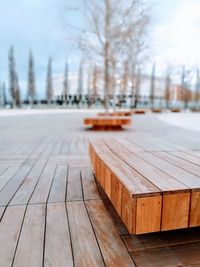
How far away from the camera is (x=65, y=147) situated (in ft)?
12.4

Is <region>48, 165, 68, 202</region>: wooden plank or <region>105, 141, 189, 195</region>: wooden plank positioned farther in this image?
<region>48, 165, 68, 202</region>: wooden plank

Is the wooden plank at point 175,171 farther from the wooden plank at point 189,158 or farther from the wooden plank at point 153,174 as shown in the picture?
the wooden plank at point 189,158

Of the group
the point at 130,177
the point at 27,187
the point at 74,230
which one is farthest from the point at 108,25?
the point at 74,230

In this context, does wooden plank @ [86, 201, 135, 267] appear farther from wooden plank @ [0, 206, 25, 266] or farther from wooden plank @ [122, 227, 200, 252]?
wooden plank @ [0, 206, 25, 266]

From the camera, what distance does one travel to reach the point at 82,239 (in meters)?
1.24

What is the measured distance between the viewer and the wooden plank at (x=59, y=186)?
1770 mm

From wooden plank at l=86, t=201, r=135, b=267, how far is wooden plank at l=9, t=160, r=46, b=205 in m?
0.52

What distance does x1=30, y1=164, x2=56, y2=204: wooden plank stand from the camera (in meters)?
1.74

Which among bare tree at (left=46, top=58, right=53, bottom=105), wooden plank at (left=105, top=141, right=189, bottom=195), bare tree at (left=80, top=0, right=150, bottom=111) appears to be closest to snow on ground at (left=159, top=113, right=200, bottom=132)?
bare tree at (left=80, top=0, right=150, bottom=111)

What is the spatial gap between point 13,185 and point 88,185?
68 centimetres

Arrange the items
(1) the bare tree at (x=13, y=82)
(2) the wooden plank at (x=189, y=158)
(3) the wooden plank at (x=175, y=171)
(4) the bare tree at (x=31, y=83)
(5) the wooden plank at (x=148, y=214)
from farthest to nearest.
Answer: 1. (4) the bare tree at (x=31, y=83)
2. (1) the bare tree at (x=13, y=82)
3. (2) the wooden plank at (x=189, y=158)
4. (3) the wooden plank at (x=175, y=171)
5. (5) the wooden plank at (x=148, y=214)

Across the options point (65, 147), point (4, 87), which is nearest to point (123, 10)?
point (65, 147)

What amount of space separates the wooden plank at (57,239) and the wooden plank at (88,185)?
11.3 inches

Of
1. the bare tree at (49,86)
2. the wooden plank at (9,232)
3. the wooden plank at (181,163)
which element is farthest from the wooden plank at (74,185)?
the bare tree at (49,86)
